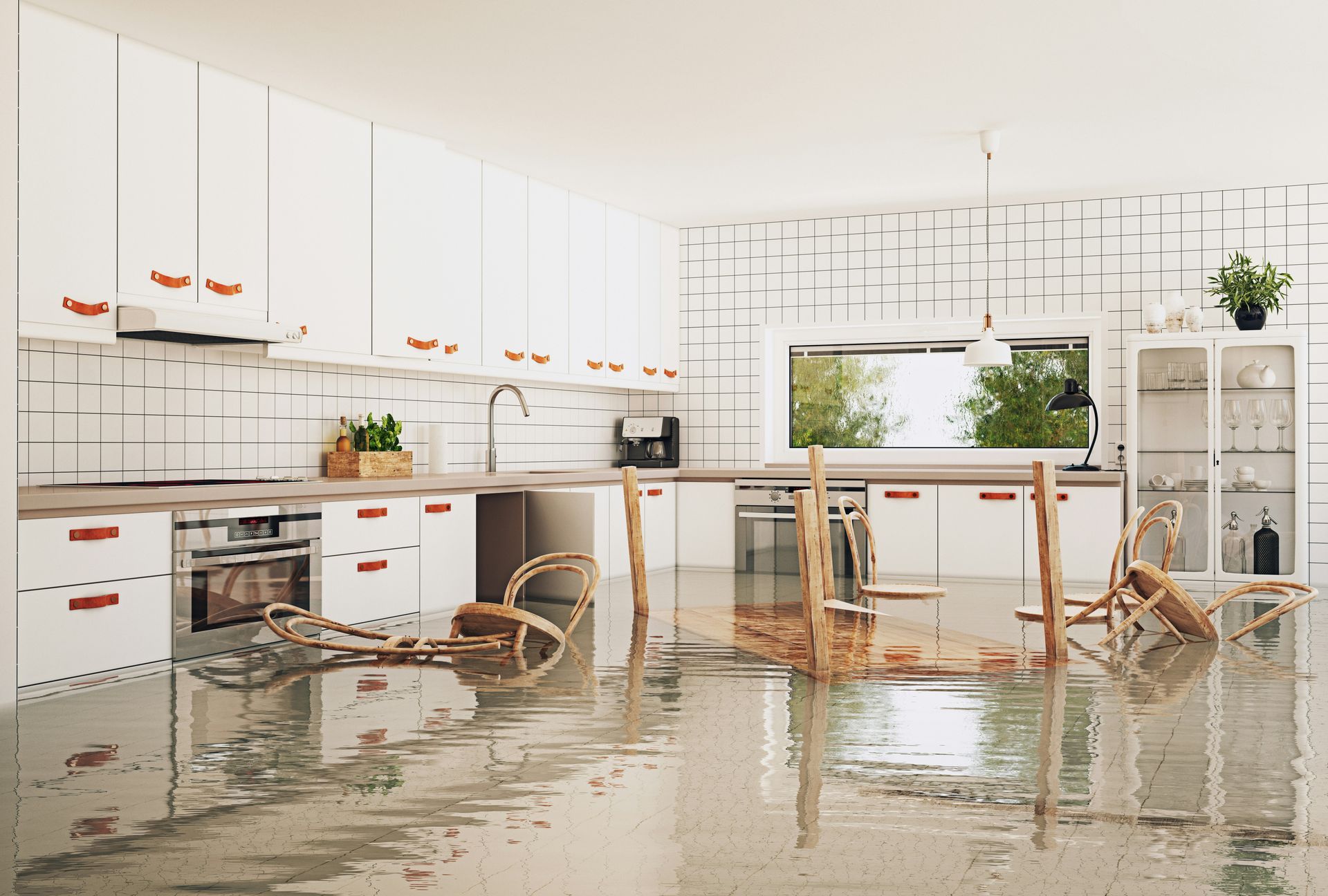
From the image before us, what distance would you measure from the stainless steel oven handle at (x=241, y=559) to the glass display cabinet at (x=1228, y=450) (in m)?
4.52

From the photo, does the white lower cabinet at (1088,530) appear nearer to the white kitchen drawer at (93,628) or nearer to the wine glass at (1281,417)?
the wine glass at (1281,417)

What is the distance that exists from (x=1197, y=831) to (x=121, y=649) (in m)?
3.24

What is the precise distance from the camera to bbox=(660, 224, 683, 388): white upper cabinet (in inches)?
314

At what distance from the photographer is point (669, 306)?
805 centimetres

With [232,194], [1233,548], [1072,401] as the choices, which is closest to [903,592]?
[1072,401]

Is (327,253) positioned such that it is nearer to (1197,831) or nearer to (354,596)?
(354,596)

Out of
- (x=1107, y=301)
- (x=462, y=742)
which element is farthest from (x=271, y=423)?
(x=1107, y=301)

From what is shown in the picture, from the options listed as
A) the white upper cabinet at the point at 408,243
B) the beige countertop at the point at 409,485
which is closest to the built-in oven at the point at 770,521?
the beige countertop at the point at 409,485

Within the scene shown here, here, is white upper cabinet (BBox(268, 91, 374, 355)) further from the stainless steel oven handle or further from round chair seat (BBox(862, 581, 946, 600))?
round chair seat (BBox(862, 581, 946, 600))

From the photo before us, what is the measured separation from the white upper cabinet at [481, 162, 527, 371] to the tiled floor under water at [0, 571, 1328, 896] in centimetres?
242

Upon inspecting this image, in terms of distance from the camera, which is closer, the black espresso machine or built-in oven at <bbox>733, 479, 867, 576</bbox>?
built-in oven at <bbox>733, 479, 867, 576</bbox>

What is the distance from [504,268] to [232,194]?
188cm

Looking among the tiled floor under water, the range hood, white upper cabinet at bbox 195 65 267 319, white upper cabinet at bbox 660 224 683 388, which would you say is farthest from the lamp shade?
white upper cabinet at bbox 195 65 267 319

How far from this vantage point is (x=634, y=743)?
118 inches
